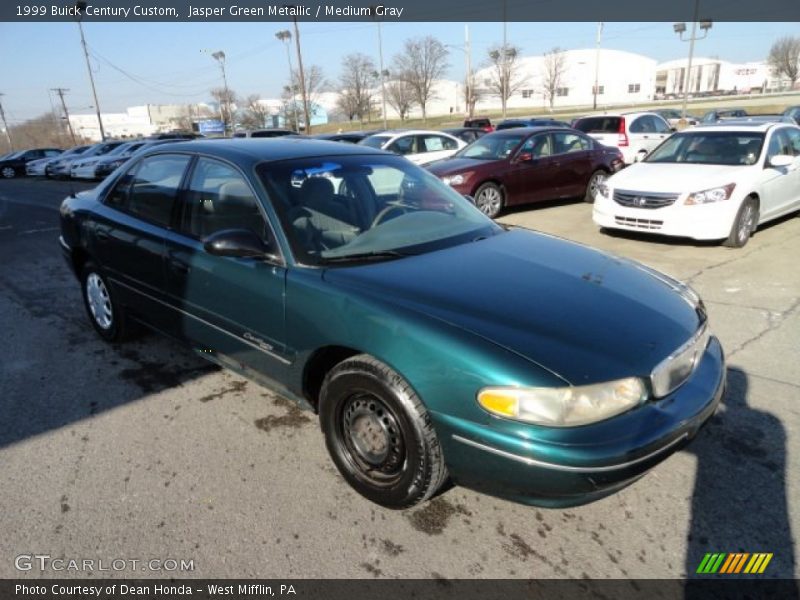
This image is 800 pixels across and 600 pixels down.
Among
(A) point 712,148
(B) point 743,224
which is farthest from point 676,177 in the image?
(A) point 712,148

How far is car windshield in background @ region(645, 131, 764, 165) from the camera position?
7.35 m

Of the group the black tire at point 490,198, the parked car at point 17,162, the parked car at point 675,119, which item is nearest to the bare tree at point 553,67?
the parked car at point 675,119

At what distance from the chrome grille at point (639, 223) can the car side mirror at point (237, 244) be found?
19.1 ft

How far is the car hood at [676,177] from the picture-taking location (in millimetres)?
6793

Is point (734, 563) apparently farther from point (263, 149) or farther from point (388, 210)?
point (263, 149)

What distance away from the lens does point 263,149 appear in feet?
10.7

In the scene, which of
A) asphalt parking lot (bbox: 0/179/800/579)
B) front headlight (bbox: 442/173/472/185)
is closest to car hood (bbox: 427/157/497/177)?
front headlight (bbox: 442/173/472/185)

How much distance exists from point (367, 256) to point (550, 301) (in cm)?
95

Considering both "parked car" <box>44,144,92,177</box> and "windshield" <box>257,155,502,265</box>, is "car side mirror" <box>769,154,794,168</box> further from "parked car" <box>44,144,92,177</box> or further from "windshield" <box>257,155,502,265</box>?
"parked car" <box>44,144,92,177</box>

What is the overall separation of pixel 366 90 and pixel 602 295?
71.8 meters

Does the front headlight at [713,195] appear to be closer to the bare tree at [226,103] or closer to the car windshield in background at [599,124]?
the car windshield in background at [599,124]

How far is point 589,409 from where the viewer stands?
1987mm

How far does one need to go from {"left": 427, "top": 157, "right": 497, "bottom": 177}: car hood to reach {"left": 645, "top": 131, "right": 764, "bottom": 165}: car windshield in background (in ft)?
8.58

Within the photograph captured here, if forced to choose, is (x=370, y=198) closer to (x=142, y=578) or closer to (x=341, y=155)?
(x=341, y=155)
